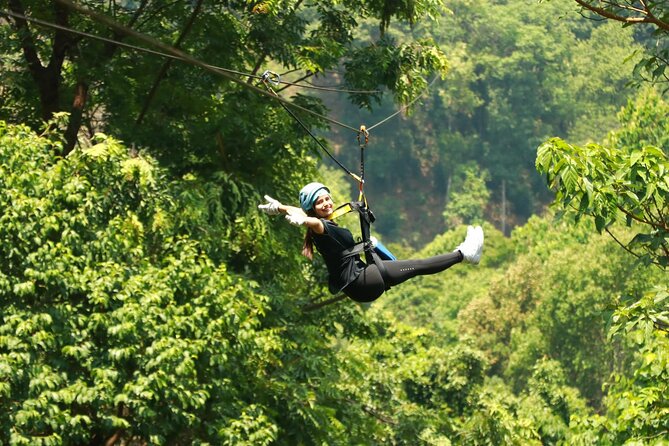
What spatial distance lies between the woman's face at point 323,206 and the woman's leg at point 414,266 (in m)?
0.59

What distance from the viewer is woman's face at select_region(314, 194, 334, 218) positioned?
9.02 m

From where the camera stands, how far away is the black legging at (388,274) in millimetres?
9117

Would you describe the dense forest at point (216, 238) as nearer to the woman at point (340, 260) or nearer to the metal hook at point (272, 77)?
the metal hook at point (272, 77)

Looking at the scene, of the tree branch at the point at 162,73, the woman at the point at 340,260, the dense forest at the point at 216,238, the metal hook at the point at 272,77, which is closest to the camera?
the woman at the point at 340,260

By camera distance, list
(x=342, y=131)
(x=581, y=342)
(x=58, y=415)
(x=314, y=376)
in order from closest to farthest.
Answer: (x=58, y=415) < (x=314, y=376) < (x=581, y=342) < (x=342, y=131)

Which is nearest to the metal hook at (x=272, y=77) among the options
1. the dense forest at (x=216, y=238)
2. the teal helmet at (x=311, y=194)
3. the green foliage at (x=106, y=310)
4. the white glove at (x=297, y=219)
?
the dense forest at (x=216, y=238)

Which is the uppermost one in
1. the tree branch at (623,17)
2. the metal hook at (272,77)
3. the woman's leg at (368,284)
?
the tree branch at (623,17)

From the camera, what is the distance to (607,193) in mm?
9891

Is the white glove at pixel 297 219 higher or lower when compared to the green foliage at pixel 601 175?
lower

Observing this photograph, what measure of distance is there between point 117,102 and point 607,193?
898cm

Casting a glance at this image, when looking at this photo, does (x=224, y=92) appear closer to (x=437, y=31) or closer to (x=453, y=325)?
(x=453, y=325)

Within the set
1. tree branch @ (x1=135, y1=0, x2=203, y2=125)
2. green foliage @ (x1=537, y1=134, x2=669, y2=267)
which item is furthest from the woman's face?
tree branch @ (x1=135, y1=0, x2=203, y2=125)

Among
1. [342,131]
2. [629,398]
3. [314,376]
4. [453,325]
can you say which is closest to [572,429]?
[629,398]

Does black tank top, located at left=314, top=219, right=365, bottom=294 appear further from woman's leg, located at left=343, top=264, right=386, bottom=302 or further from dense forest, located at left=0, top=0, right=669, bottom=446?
dense forest, located at left=0, top=0, right=669, bottom=446
